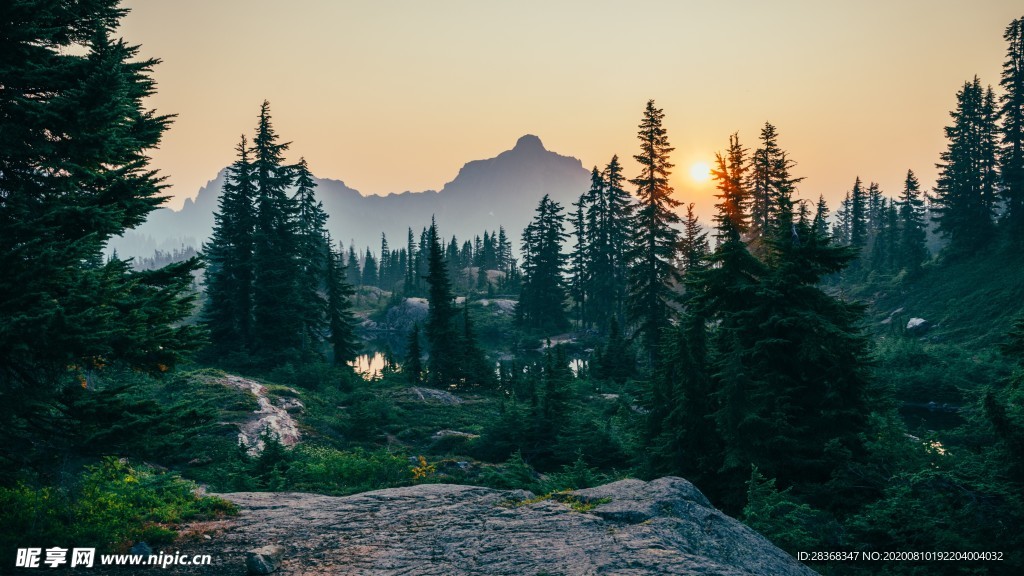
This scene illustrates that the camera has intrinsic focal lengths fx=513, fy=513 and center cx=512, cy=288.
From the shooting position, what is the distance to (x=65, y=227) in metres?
7.69

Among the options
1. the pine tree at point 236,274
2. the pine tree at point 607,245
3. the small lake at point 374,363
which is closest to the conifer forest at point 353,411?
the pine tree at point 236,274

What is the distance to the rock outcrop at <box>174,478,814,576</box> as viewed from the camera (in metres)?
6.25

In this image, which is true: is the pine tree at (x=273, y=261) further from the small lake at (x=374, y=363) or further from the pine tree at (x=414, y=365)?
the small lake at (x=374, y=363)

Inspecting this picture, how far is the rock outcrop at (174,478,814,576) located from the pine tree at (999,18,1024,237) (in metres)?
58.9

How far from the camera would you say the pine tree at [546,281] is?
69.8m

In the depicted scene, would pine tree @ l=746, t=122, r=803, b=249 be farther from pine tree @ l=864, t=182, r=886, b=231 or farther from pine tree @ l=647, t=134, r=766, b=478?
pine tree @ l=864, t=182, r=886, b=231

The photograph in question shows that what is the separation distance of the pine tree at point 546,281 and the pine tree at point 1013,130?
45.5 m

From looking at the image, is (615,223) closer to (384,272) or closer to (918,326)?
(918,326)

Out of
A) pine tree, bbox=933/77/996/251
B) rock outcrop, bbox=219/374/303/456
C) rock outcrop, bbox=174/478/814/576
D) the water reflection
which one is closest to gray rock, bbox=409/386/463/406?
rock outcrop, bbox=219/374/303/456

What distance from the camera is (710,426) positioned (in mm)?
11969

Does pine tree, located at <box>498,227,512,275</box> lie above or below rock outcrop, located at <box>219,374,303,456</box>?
above

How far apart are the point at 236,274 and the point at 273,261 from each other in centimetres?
241

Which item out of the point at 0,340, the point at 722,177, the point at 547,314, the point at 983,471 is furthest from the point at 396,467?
the point at 547,314

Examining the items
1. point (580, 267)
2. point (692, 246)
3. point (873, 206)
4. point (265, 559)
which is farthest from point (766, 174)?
point (873, 206)
